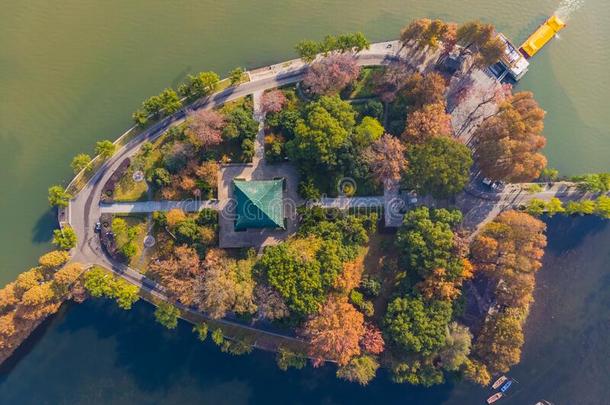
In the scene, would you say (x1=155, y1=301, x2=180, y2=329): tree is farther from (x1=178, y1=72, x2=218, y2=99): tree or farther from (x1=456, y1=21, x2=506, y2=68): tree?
(x1=456, y1=21, x2=506, y2=68): tree

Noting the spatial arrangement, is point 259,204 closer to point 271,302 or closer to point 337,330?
point 271,302

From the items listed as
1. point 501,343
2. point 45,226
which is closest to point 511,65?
point 501,343

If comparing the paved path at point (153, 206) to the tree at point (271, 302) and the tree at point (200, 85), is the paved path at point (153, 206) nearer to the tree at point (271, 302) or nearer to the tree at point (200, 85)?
the tree at point (271, 302)

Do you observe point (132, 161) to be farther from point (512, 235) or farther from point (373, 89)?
point (512, 235)

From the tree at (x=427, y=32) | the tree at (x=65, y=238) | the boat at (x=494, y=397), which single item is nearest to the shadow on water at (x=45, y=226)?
the tree at (x=65, y=238)

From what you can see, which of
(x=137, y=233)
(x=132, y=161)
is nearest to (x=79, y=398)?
(x=137, y=233)

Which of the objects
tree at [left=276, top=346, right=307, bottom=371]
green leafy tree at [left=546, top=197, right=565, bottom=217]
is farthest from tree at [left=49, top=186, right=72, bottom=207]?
green leafy tree at [left=546, top=197, right=565, bottom=217]
